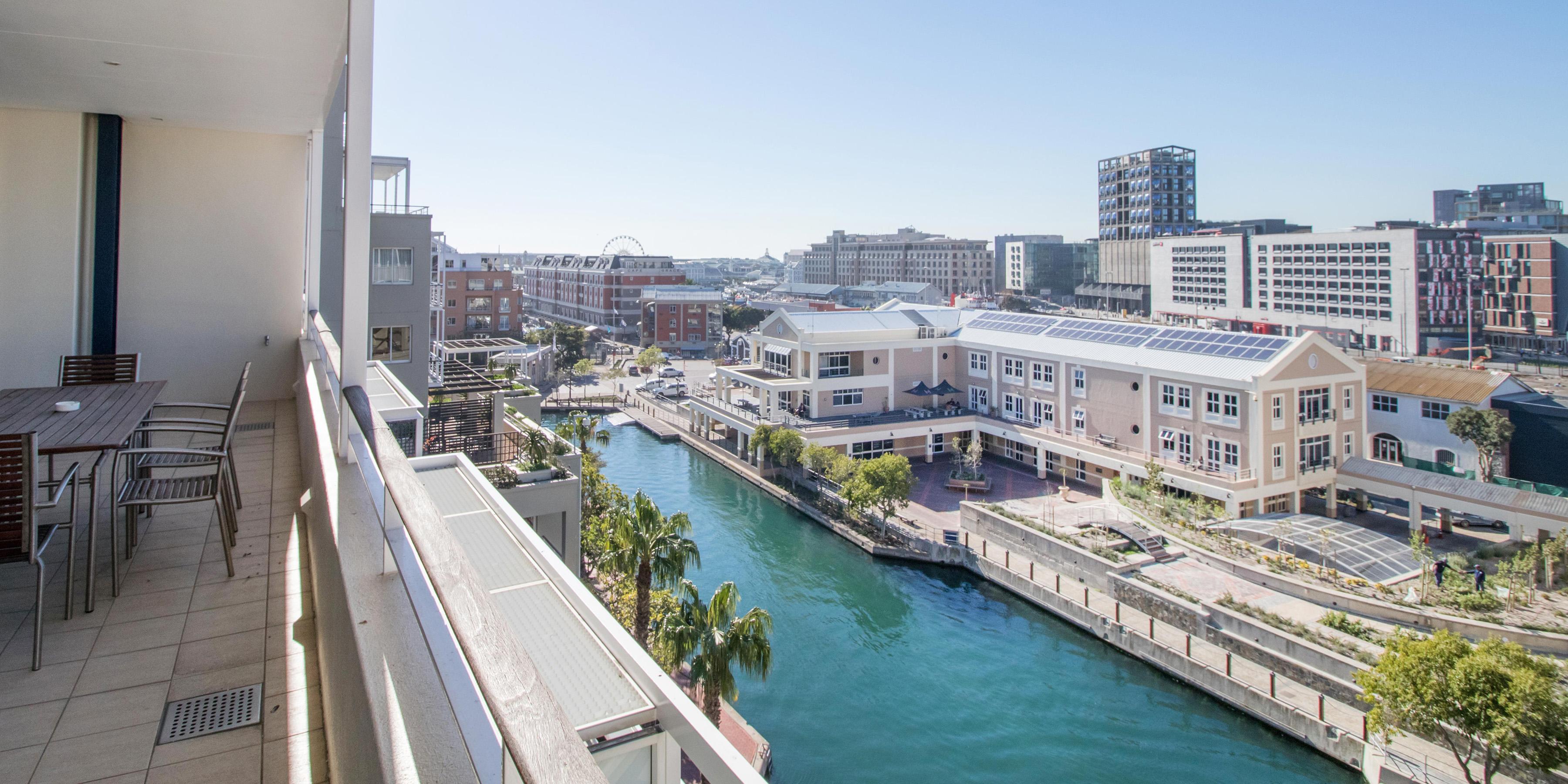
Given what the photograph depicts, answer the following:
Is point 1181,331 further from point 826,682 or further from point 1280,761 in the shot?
point 826,682

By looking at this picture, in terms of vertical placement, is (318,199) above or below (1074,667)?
above

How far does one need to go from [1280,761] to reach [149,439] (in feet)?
36.4

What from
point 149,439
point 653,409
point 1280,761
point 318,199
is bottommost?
point 1280,761

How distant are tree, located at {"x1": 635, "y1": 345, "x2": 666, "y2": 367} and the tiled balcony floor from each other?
33454 mm

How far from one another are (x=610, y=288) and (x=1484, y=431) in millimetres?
42964

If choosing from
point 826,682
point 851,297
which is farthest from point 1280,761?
point 851,297

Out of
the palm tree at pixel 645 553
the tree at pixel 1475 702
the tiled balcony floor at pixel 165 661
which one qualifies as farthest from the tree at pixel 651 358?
the tiled balcony floor at pixel 165 661

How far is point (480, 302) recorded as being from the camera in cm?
4206

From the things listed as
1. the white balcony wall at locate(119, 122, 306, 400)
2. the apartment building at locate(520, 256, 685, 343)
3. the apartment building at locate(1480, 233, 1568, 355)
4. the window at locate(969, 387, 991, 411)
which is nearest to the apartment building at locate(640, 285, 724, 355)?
the apartment building at locate(520, 256, 685, 343)

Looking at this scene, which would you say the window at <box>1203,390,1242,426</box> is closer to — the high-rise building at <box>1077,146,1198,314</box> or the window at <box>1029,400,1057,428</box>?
the window at <box>1029,400,1057,428</box>

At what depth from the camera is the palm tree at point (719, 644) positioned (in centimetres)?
800

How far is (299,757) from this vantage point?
1.89 m

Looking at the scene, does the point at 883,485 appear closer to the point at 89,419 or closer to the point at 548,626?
the point at 548,626

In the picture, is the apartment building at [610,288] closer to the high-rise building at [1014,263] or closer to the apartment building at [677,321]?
the apartment building at [677,321]
